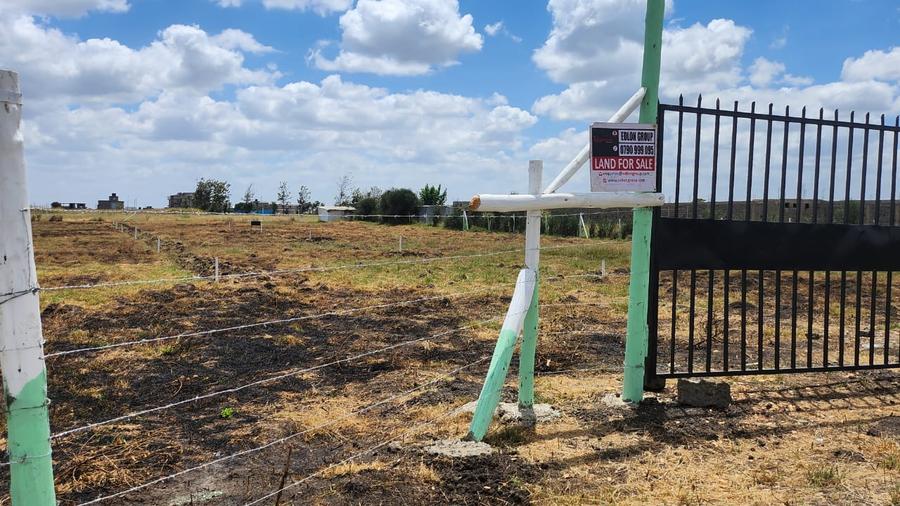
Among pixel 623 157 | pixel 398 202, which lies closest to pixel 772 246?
pixel 623 157

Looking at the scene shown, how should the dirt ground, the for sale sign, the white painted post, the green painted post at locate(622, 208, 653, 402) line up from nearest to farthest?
1. the white painted post
2. the dirt ground
3. the for sale sign
4. the green painted post at locate(622, 208, 653, 402)

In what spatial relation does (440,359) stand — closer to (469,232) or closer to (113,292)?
(113,292)

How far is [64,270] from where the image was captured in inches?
697

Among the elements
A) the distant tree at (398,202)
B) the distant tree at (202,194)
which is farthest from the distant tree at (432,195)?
the distant tree at (202,194)

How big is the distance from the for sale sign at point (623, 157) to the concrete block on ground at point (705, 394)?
1631mm

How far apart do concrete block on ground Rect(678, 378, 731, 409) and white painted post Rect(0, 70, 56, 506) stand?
4.48 m

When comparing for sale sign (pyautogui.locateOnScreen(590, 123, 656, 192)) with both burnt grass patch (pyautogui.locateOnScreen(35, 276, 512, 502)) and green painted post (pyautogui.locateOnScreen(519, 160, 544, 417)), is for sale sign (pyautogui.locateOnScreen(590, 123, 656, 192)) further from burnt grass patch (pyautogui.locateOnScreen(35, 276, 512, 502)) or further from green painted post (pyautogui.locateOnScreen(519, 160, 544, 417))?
burnt grass patch (pyautogui.locateOnScreen(35, 276, 512, 502))

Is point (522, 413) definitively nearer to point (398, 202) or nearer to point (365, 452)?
point (365, 452)

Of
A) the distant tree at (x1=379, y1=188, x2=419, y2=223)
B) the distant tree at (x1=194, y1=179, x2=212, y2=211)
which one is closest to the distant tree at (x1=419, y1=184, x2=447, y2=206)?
the distant tree at (x1=379, y1=188, x2=419, y2=223)

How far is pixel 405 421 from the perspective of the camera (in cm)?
509

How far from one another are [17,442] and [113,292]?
38.8ft

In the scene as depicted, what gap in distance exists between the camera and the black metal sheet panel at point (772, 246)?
5281 mm

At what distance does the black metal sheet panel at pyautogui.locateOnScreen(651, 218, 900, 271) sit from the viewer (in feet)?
17.3

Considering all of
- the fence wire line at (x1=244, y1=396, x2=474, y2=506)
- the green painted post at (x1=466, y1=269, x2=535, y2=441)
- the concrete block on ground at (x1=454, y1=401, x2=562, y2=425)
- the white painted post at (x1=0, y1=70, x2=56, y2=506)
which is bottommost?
the fence wire line at (x1=244, y1=396, x2=474, y2=506)
